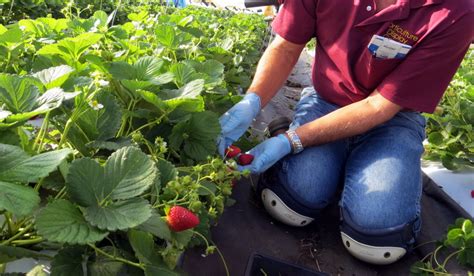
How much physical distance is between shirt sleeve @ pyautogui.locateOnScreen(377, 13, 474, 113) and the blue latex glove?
43cm

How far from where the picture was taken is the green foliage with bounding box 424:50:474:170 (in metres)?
2.06

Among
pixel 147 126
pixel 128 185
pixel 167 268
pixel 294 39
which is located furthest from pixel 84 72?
pixel 294 39

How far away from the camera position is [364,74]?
172 cm

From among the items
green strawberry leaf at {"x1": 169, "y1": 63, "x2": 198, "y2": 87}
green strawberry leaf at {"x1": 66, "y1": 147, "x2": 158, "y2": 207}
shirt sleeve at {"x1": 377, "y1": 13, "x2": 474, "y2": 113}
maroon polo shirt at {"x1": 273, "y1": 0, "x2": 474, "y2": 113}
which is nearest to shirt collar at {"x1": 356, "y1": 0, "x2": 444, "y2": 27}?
maroon polo shirt at {"x1": 273, "y1": 0, "x2": 474, "y2": 113}

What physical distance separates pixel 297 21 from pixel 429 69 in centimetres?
56

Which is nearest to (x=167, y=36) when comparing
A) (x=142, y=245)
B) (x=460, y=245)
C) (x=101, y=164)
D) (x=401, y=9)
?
(x=101, y=164)

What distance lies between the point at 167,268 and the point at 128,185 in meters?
0.17

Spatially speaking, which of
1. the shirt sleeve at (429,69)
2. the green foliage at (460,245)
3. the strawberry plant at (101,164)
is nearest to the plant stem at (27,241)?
the strawberry plant at (101,164)

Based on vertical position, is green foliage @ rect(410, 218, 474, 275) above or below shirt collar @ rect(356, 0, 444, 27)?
below

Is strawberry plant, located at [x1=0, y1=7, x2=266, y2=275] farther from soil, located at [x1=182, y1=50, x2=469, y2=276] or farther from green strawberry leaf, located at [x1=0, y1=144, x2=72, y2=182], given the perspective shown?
soil, located at [x1=182, y1=50, x2=469, y2=276]

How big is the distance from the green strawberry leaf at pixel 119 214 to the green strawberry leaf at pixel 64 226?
0.04 feet

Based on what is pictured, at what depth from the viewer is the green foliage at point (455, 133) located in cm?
206

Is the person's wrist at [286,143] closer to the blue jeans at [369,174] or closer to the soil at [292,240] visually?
the blue jeans at [369,174]

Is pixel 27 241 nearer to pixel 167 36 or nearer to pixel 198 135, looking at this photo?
pixel 198 135
